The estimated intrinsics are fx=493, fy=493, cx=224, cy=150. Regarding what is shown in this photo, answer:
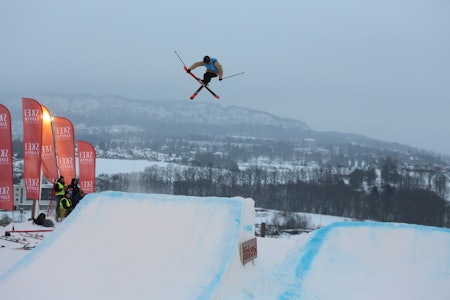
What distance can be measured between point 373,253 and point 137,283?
4.13 metres

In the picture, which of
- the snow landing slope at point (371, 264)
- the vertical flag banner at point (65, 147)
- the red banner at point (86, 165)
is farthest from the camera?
the red banner at point (86, 165)

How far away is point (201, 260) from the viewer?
6.73 meters

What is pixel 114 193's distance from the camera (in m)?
8.63

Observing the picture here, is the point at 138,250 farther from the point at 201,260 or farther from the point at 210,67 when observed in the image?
the point at 210,67

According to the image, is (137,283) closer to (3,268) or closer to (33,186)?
(3,268)

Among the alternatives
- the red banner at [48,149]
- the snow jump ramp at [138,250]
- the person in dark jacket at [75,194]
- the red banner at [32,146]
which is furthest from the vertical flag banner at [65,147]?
the snow jump ramp at [138,250]

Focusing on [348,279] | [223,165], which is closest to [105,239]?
[348,279]

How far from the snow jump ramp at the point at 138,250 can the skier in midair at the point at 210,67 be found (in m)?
2.97

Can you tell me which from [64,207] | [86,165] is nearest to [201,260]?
[64,207]

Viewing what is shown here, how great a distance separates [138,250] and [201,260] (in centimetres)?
99

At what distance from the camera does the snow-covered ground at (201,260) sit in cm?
641

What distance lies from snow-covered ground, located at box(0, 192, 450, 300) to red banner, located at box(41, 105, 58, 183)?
612 centimetres

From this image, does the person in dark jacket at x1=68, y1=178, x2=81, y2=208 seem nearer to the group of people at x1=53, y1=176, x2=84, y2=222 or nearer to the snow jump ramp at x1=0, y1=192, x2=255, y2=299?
the group of people at x1=53, y1=176, x2=84, y2=222

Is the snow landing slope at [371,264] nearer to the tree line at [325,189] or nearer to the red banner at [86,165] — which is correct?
the red banner at [86,165]
